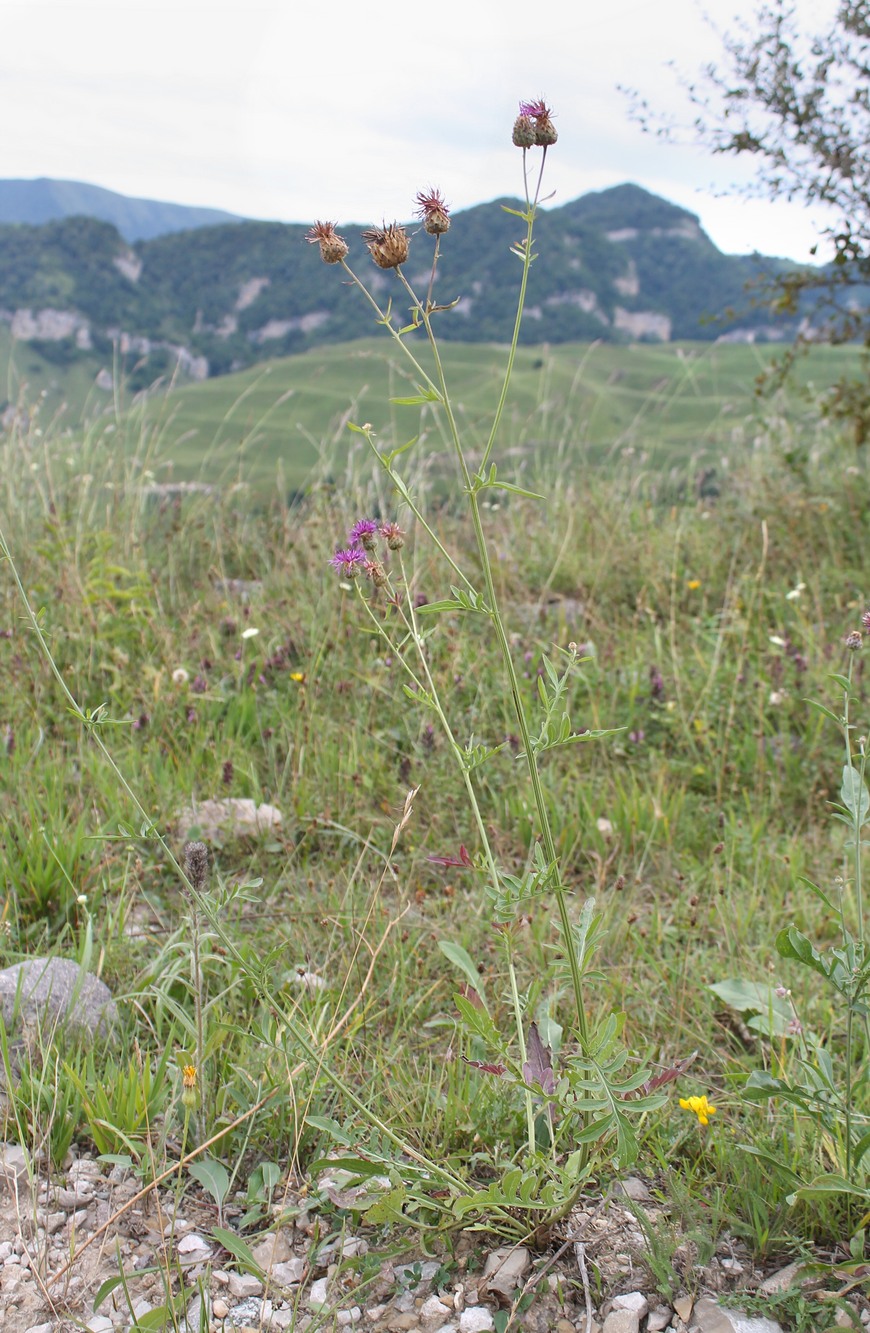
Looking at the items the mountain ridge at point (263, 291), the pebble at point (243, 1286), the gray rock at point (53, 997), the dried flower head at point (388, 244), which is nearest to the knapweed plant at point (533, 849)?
the dried flower head at point (388, 244)

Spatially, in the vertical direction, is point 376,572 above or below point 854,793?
above

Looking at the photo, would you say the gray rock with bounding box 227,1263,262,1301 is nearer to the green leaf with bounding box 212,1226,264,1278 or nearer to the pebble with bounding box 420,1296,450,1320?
the green leaf with bounding box 212,1226,264,1278

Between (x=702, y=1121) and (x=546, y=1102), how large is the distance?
0.32 m

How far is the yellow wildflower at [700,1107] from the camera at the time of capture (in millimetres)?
1515

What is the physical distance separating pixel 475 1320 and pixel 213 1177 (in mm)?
468

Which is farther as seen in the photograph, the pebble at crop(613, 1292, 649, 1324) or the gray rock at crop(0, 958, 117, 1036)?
the gray rock at crop(0, 958, 117, 1036)

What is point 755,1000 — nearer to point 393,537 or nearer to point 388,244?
point 393,537

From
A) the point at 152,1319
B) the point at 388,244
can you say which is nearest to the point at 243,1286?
the point at 152,1319

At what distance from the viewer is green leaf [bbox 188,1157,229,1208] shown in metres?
1.45

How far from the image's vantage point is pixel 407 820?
1.85m

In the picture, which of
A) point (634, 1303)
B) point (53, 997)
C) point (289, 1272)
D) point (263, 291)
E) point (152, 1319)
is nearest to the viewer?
point (152, 1319)

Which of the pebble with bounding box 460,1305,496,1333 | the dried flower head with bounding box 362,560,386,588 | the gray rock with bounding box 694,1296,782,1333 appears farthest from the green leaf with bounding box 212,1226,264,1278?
the dried flower head with bounding box 362,560,386,588

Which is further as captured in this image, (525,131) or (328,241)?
(328,241)

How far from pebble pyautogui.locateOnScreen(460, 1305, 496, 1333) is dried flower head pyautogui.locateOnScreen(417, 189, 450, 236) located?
151 cm
